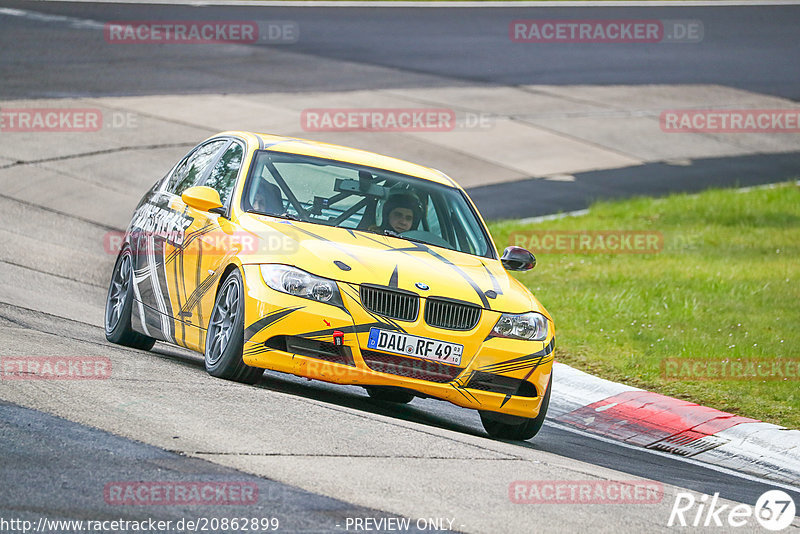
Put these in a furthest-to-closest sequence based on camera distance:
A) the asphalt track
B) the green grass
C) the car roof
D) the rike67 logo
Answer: the green grass → the car roof → the rike67 logo → the asphalt track

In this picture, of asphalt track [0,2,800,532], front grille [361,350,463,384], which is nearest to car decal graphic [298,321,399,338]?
front grille [361,350,463,384]

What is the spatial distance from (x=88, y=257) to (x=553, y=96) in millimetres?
15354

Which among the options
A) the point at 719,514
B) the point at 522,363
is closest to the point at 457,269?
the point at 522,363

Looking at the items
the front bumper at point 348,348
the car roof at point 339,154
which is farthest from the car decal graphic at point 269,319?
the car roof at point 339,154

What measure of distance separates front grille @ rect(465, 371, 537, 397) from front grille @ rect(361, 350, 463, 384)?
→ 14 centimetres

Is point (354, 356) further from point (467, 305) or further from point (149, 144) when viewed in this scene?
point (149, 144)

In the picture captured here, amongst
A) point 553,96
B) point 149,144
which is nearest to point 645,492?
point 149,144

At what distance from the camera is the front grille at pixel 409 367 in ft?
26.9

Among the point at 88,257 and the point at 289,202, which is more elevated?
the point at 289,202

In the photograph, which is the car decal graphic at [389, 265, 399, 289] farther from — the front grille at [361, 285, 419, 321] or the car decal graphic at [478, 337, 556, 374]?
the car decal graphic at [478, 337, 556, 374]

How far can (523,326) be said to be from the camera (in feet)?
28.2

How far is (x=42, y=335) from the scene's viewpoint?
978 cm

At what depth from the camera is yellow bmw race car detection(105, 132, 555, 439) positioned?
821cm

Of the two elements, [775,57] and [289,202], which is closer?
[289,202]
